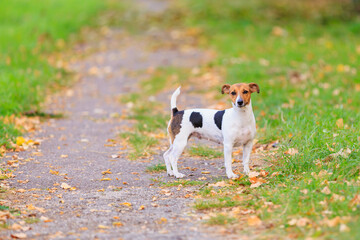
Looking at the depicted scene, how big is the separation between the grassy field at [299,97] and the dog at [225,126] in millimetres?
411

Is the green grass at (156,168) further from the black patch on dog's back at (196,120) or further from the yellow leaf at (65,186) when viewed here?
the yellow leaf at (65,186)

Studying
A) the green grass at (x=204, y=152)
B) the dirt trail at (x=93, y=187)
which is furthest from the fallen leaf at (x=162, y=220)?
the green grass at (x=204, y=152)

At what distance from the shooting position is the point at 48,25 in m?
15.0

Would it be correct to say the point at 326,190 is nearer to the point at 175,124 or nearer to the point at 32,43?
the point at 175,124

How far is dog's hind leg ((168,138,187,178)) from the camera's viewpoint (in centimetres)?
584

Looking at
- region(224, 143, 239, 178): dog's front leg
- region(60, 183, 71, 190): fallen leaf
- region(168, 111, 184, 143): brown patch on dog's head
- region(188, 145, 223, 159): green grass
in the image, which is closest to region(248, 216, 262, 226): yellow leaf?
region(224, 143, 239, 178): dog's front leg

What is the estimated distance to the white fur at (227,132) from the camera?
550 cm

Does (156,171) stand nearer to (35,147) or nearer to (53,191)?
(53,191)

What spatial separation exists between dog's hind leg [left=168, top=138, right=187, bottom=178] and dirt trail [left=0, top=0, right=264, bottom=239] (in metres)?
0.16

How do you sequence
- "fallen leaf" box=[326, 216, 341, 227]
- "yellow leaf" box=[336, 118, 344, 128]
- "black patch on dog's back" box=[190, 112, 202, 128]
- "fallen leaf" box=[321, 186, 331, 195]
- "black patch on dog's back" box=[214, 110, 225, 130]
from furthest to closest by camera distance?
1. "yellow leaf" box=[336, 118, 344, 128]
2. "black patch on dog's back" box=[190, 112, 202, 128]
3. "black patch on dog's back" box=[214, 110, 225, 130]
4. "fallen leaf" box=[321, 186, 331, 195]
5. "fallen leaf" box=[326, 216, 341, 227]

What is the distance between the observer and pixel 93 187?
18.9 feet

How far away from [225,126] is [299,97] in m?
3.75

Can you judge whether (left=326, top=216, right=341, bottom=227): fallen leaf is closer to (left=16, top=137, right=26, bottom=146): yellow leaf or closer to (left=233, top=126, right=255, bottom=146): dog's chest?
(left=233, top=126, right=255, bottom=146): dog's chest

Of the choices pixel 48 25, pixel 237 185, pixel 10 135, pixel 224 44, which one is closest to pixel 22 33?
pixel 48 25
